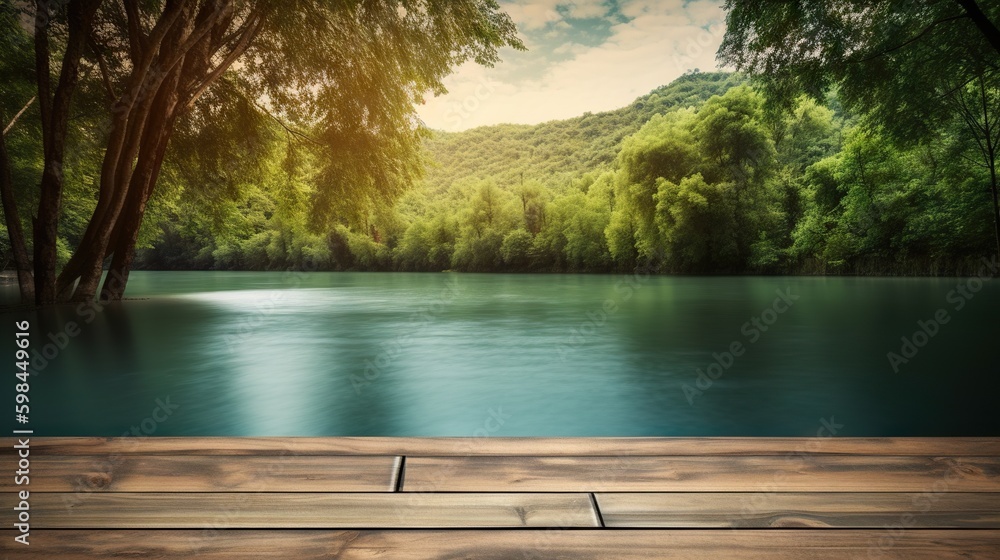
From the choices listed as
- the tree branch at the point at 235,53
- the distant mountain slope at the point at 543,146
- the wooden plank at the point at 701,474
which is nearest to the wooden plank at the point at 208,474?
the wooden plank at the point at 701,474

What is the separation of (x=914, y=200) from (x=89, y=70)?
33.9 meters

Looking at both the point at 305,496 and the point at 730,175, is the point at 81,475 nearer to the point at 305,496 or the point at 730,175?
the point at 305,496

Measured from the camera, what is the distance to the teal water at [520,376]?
4043 mm

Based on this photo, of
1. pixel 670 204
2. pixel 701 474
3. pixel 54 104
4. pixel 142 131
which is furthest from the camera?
pixel 670 204

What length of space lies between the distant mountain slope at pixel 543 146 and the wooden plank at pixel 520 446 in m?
62.4

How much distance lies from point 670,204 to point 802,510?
3527 cm

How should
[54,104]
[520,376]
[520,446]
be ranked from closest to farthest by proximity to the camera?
[520,446], [520,376], [54,104]

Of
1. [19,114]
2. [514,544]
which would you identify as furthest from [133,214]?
[514,544]

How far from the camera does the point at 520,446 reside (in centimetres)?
213

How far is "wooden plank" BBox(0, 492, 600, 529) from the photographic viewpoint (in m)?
1.56

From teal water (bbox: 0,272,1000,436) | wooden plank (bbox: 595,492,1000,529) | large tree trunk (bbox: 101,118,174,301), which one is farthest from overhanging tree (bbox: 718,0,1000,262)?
large tree trunk (bbox: 101,118,174,301)

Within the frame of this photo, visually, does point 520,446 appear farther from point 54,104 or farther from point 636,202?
point 636,202

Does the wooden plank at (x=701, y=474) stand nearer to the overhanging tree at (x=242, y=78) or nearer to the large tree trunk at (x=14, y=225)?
the overhanging tree at (x=242, y=78)

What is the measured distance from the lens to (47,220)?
1141 cm
